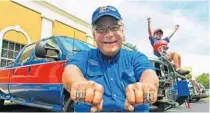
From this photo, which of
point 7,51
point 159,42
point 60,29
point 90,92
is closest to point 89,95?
point 90,92

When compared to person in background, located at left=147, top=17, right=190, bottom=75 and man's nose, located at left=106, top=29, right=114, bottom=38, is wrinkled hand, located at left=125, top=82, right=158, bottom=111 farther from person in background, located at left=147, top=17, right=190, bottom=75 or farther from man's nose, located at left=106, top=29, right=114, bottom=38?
person in background, located at left=147, top=17, right=190, bottom=75

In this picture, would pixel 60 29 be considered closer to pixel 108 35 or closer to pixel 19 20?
pixel 19 20

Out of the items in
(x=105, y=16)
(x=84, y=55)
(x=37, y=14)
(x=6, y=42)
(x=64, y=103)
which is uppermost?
(x=37, y=14)

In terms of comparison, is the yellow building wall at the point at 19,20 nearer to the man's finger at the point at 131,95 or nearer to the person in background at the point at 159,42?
the person in background at the point at 159,42

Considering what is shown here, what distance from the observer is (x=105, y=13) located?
5.66 ft

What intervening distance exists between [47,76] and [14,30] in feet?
42.5

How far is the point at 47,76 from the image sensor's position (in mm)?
4371

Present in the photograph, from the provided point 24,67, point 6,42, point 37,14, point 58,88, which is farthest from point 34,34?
point 58,88

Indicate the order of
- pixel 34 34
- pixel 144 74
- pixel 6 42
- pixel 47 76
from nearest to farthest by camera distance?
pixel 144 74
pixel 47 76
pixel 6 42
pixel 34 34

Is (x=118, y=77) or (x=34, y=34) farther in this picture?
(x=34, y=34)

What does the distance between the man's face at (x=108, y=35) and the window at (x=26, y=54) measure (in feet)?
11.3

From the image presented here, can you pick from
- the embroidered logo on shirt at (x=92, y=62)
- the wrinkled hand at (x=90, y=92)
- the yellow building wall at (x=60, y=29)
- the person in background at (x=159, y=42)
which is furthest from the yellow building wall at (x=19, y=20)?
the wrinkled hand at (x=90, y=92)

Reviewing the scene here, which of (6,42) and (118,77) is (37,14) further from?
(118,77)

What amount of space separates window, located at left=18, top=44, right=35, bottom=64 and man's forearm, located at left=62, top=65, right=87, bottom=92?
138 inches
